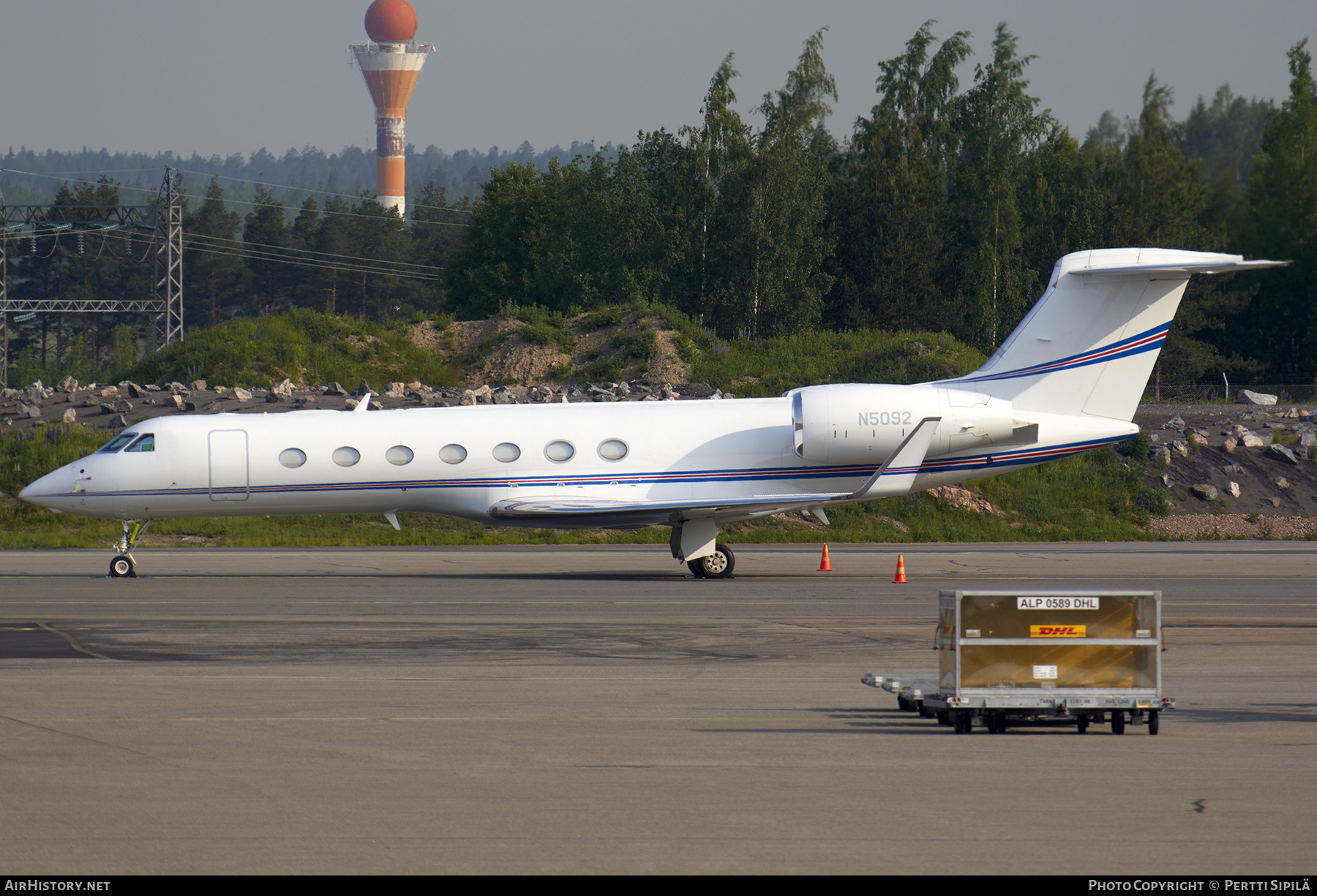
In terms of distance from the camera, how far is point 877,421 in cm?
2275

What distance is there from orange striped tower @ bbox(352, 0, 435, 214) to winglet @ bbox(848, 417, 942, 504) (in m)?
150

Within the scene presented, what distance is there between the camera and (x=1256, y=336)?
6600 centimetres

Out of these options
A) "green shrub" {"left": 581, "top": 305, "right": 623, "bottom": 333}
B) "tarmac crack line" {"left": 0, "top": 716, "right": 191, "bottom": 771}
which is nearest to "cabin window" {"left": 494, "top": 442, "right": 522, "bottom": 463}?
"tarmac crack line" {"left": 0, "top": 716, "right": 191, "bottom": 771}

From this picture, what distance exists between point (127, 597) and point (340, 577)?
4.07 metres

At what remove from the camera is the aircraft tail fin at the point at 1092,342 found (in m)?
23.8

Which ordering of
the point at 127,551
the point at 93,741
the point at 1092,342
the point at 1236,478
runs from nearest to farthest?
the point at 93,741
the point at 127,551
the point at 1092,342
the point at 1236,478

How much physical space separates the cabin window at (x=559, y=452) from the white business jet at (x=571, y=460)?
0.02 metres

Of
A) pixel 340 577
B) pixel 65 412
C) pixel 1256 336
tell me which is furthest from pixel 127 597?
pixel 1256 336

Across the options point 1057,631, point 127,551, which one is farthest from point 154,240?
point 1057,631

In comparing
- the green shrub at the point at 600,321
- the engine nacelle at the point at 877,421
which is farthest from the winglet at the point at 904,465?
the green shrub at the point at 600,321

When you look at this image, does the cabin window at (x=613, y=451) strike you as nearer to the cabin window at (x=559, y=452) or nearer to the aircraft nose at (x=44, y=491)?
the cabin window at (x=559, y=452)

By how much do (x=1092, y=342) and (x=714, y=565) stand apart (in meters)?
7.80

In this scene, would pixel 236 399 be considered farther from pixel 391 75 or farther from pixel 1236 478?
pixel 391 75
